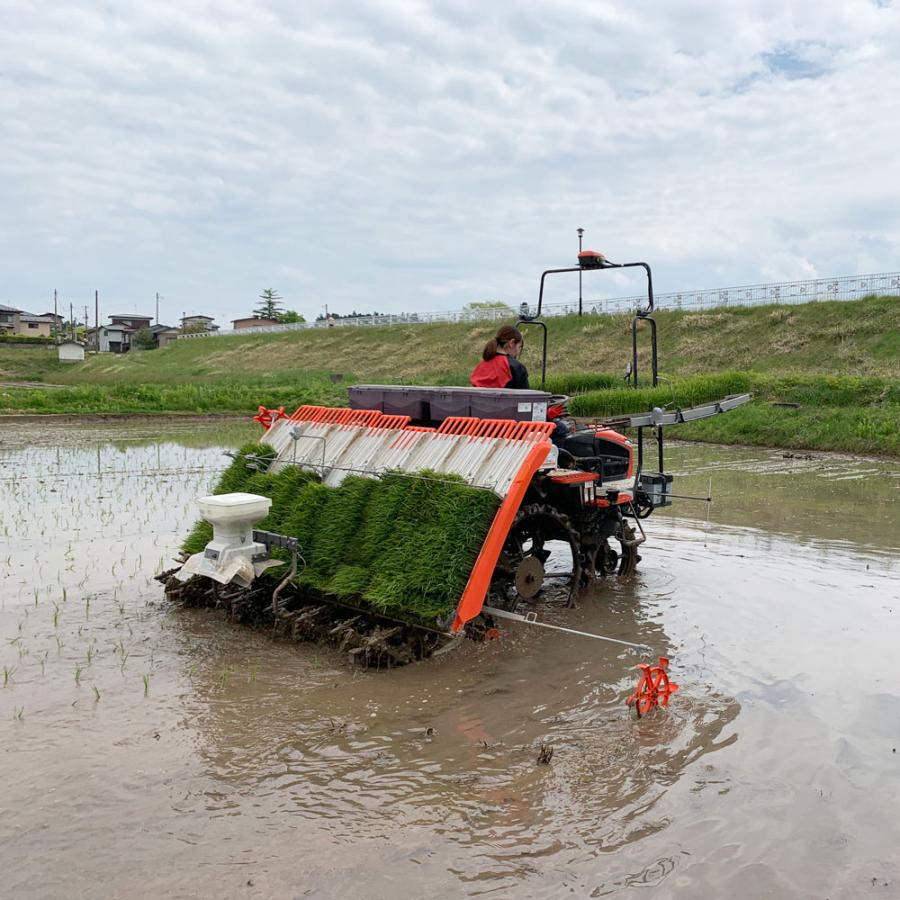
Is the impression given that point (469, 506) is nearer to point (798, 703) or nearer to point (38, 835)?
point (798, 703)

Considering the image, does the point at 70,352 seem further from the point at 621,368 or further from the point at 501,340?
the point at 501,340

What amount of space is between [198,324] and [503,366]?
328ft

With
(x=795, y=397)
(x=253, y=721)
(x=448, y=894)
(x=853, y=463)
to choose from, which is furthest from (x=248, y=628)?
(x=795, y=397)

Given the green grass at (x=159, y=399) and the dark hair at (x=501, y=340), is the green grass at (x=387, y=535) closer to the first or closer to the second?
the dark hair at (x=501, y=340)

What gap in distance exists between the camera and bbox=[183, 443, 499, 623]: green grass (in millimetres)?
5578

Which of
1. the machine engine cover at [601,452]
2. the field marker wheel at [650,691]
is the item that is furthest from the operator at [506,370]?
the field marker wheel at [650,691]

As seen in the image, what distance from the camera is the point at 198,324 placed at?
10119 centimetres

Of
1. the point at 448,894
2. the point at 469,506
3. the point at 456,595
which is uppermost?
the point at 469,506

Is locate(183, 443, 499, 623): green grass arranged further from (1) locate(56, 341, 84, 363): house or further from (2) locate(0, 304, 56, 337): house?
(2) locate(0, 304, 56, 337): house

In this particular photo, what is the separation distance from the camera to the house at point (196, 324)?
95.0 m

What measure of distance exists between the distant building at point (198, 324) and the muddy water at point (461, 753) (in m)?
93.7

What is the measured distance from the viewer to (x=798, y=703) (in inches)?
203

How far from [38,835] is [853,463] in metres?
16.4

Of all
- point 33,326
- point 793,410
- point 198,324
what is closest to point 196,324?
point 198,324
